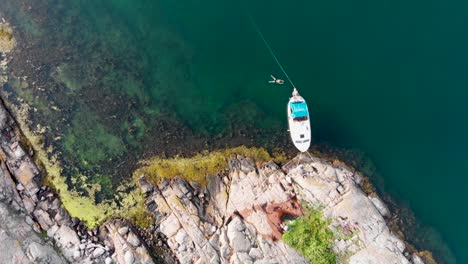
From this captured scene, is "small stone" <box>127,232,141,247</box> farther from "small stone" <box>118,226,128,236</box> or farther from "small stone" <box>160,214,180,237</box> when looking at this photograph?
"small stone" <box>160,214,180,237</box>

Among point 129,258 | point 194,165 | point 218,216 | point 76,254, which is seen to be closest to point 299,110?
point 194,165

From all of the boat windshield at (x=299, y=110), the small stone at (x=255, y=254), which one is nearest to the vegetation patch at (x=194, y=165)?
the boat windshield at (x=299, y=110)

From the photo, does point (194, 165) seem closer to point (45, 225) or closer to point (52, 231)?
point (52, 231)

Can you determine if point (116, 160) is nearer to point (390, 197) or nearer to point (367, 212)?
point (367, 212)

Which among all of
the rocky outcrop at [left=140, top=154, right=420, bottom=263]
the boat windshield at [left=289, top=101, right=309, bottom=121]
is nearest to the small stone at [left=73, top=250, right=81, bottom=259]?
the rocky outcrop at [left=140, top=154, right=420, bottom=263]

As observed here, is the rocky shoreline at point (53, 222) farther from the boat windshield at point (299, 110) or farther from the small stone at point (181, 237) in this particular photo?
A: the boat windshield at point (299, 110)

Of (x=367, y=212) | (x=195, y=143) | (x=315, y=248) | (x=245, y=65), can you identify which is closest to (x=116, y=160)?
(x=195, y=143)
